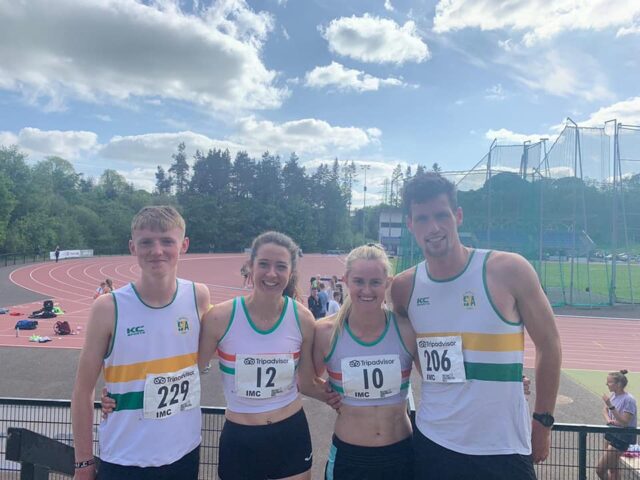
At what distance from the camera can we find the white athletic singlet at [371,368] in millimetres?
2611

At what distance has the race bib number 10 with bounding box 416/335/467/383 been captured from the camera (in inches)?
94.9

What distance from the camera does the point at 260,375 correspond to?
101 inches

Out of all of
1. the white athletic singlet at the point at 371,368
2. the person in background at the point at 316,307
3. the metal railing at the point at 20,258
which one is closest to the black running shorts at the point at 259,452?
the white athletic singlet at the point at 371,368

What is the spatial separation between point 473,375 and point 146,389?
180 cm

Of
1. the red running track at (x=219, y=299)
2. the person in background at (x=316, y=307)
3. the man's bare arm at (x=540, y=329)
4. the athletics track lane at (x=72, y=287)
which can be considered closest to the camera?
the man's bare arm at (x=540, y=329)

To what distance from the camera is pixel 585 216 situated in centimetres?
2136

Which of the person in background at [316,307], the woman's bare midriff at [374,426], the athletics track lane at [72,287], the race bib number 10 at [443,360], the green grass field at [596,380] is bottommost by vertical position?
the green grass field at [596,380]

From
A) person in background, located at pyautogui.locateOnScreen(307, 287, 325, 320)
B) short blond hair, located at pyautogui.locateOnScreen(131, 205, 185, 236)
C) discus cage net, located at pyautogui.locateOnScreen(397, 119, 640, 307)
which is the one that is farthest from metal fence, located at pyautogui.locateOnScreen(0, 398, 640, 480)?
discus cage net, located at pyautogui.locateOnScreen(397, 119, 640, 307)

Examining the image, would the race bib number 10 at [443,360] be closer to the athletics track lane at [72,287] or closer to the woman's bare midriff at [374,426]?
the woman's bare midriff at [374,426]

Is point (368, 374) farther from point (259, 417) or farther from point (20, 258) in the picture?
point (20, 258)

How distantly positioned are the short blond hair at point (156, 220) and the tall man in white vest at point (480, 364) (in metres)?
1.54

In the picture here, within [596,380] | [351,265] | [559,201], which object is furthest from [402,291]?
[559,201]

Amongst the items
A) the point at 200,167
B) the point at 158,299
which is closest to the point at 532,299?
the point at 158,299

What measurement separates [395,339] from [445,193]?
0.97m
